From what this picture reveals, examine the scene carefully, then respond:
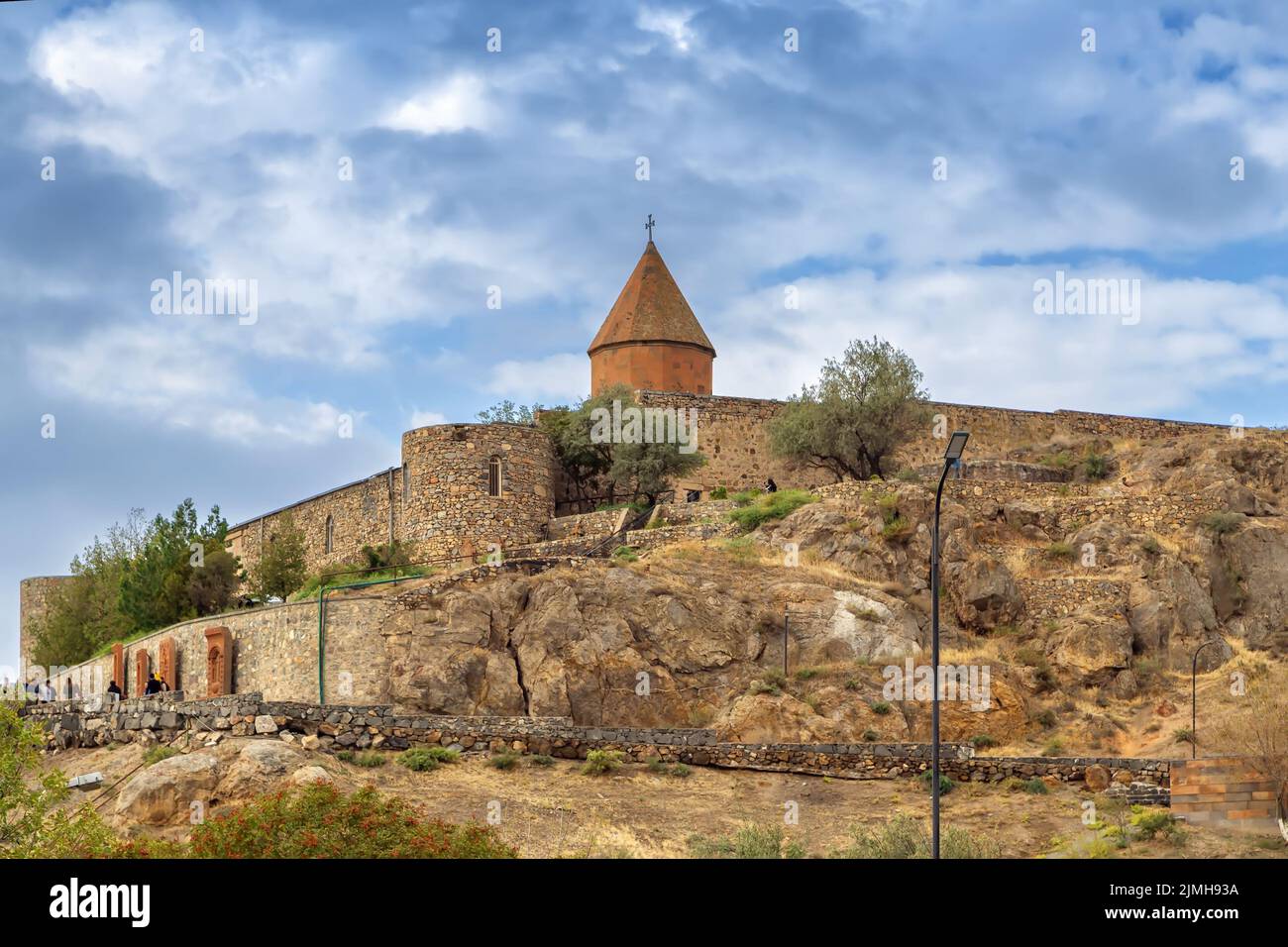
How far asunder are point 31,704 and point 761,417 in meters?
23.2

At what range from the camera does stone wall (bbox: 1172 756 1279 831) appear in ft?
76.7

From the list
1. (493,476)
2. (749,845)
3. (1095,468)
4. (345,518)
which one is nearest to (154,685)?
(493,476)

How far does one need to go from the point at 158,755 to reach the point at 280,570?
47.4 feet

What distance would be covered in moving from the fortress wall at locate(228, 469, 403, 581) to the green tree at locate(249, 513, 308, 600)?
148 centimetres

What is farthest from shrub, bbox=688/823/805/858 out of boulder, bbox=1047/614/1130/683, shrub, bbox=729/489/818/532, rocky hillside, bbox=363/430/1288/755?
shrub, bbox=729/489/818/532

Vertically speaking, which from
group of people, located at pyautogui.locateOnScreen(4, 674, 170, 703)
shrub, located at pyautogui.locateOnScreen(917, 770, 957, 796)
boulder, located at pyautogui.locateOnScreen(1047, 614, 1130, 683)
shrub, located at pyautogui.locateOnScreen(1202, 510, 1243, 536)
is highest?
shrub, located at pyautogui.locateOnScreen(1202, 510, 1243, 536)

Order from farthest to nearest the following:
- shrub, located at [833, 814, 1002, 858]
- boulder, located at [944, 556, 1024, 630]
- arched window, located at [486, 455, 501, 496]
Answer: arched window, located at [486, 455, 501, 496] → boulder, located at [944, 556, 1024, 630] → shrub, located at [833, 814, 1002, 858]

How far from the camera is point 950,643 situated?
33062 mm

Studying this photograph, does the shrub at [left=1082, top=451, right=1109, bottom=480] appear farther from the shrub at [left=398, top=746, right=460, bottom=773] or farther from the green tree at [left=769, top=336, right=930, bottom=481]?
the shrub at [left=398, top=746, right=460, bottom=773]

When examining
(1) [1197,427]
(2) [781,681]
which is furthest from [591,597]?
(1) [1197,427]

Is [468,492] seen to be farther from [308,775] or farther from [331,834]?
[331,834]

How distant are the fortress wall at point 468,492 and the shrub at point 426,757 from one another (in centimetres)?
1206

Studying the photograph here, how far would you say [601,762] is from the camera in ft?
86.6

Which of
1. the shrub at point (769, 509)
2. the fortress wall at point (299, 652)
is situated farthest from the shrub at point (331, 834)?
the shrub at point (769, 509)
